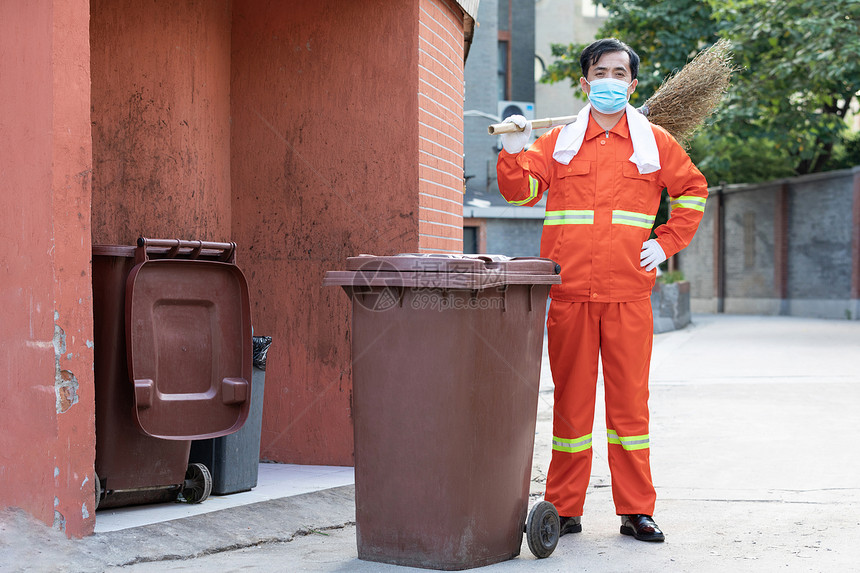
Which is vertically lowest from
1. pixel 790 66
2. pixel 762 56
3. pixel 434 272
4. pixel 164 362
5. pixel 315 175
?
pixel 164 362

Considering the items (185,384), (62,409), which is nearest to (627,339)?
(185,384)

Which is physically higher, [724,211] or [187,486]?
[724,211]

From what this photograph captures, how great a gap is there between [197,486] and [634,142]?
2.57 m

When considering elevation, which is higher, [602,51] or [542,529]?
[602,51]

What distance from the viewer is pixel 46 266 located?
11.8 ft

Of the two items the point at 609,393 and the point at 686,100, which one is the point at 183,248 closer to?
the point at 609,393

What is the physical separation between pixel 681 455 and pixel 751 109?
13.9 meters

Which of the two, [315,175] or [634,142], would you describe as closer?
[634,142]

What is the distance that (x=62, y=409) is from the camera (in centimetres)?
362

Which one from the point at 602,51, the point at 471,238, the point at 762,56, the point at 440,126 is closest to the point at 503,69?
the point at 471,238

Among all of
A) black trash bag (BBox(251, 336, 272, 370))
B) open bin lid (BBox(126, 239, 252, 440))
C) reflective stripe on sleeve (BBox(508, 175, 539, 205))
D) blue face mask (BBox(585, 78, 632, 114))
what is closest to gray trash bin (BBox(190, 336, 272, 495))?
black trash bag (BBox(251, 336, 272, 370))

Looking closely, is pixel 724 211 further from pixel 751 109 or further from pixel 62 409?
pixel 62 409

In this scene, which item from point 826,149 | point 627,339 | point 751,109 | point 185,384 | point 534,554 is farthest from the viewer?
point 826,149

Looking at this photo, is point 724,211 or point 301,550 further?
point 724,211
